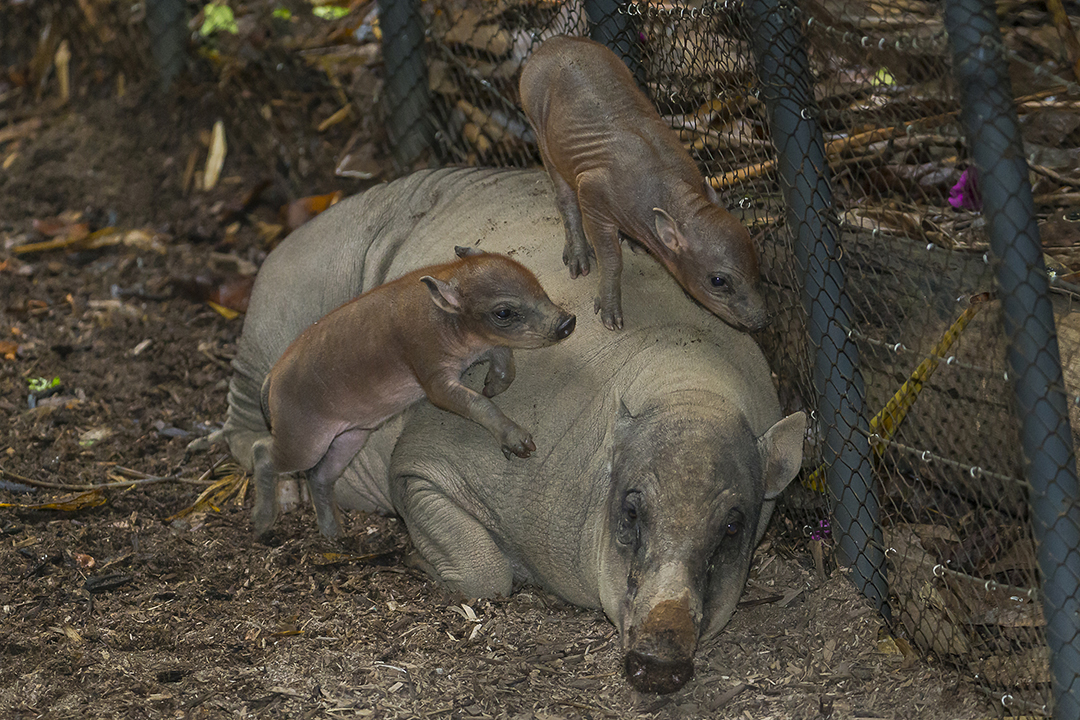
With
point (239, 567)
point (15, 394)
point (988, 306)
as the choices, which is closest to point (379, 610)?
point (239, 567)

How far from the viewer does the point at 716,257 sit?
4145 millimetres

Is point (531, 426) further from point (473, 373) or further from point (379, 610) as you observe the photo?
point (379, 610)

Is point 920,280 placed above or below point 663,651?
above

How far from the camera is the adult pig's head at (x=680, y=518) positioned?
12.4ft

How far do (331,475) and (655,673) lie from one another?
2058mm

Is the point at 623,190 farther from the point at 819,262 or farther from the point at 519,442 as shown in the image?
the point at 519,442

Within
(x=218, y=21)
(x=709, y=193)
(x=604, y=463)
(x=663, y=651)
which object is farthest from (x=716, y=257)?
(x=218, y=21)

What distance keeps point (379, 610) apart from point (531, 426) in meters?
0.94

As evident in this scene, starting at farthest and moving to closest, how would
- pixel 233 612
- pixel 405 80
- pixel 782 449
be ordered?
pixel 405 80, pixel 233 612, pixel 782 449

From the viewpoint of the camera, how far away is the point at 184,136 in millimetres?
8672

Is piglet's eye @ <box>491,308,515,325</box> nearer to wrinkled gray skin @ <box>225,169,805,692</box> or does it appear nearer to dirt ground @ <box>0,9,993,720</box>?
wrinkled gray skin @ <box>225,169,805,692</box>

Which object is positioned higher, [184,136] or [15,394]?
[184,136]

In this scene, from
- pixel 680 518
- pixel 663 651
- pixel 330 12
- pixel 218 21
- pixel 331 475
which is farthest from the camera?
pixel 218 21

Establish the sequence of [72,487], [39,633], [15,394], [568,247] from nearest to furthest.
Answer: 1. [39,633]
2. [568,247]
3. [72,487]
4. [15,394]
